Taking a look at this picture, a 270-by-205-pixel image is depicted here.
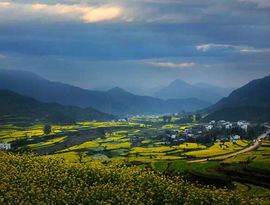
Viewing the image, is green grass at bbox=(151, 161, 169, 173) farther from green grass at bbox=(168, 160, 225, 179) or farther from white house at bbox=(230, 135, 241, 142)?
white house at bbox=(230, 135, 241, 142)

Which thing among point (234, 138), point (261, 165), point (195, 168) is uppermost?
point (261, 165)

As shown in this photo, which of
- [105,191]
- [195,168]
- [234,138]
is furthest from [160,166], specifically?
[234,138]

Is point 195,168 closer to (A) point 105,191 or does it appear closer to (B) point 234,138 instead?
(A) point 105,191

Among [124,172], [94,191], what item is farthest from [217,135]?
[94,191]

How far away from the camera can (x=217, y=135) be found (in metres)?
103

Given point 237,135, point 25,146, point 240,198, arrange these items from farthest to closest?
point 237,135 < point 25,146 < point 240,198

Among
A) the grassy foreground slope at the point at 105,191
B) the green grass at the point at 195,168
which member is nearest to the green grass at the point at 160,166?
the green grass at the point at 195,168

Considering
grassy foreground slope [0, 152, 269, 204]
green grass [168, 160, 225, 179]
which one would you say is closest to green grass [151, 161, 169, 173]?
green grass [168, 160, 225, 179]

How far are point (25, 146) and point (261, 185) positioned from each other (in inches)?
2910

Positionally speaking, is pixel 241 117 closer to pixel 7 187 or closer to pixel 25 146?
pixel 25 146

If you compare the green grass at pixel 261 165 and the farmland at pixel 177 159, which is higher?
the green grass at pixel 261 165

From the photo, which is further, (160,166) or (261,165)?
(160,166)

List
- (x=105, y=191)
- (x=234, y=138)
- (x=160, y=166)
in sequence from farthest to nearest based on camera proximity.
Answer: (x=234, y=138), (x=160, y=166), (x=105, y=191)

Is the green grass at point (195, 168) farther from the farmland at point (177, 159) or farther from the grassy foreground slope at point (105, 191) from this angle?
the grassy foreground slope at point (105, 191)
